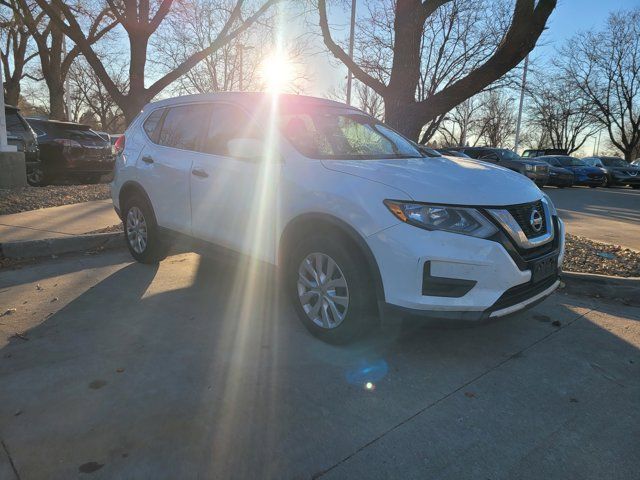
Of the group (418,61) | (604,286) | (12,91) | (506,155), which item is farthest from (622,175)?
(12,91)

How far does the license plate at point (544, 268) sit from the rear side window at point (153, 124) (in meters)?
3.92

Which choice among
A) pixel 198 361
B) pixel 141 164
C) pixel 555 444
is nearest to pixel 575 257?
pixel 555 444

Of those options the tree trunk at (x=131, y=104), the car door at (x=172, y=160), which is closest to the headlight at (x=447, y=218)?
the car door at (x=172, y=160)

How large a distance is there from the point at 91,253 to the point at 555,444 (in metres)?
5.57

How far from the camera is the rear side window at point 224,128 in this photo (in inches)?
161

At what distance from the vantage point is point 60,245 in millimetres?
5969

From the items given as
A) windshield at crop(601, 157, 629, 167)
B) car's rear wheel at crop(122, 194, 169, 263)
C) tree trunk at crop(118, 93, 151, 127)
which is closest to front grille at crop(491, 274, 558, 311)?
car's rear wheel at crop(122, 194, 169, 263)

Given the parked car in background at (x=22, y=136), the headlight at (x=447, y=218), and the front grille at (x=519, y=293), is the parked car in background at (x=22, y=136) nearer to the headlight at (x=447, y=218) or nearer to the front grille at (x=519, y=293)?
the headlight at (x=447, y=218)

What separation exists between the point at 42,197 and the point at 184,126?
20.0 ft

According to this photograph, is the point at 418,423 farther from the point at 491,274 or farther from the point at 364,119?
the point at 364,119

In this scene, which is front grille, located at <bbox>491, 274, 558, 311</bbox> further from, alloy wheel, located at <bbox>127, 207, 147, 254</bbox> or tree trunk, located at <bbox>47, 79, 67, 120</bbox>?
tree trunk, located at <bbox>47, 79, 67, 120</bbox>

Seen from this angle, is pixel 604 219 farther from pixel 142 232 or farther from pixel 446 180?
pixel 142 232

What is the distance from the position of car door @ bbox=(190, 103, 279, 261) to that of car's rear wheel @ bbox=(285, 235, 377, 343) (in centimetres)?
38

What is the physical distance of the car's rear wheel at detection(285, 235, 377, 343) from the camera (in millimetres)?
3145
